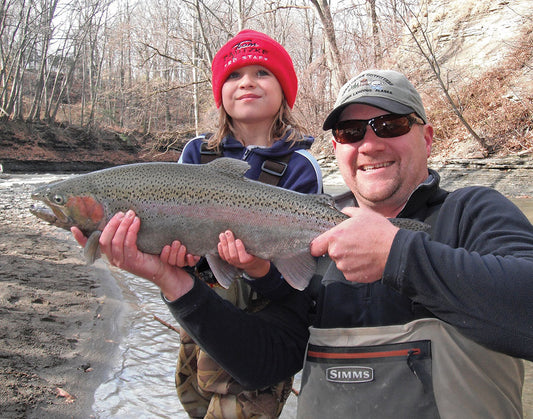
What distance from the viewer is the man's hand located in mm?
1714

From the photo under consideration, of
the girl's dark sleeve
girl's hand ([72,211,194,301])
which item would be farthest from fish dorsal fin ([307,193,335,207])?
girl's hand ([72,211,194,301])

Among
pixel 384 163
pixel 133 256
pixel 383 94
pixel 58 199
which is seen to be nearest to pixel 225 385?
pixel 133 256

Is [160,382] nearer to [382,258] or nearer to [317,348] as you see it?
[317,348]

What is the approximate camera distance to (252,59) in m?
3.38

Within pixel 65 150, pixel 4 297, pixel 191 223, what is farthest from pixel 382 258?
pixel 65 150

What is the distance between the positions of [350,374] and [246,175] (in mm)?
1655

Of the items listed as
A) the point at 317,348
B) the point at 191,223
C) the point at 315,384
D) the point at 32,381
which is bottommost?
the point at 32,381

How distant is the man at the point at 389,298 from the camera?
164 cm

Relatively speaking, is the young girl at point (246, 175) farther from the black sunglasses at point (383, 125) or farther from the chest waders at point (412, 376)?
the chest waders at point (412, 376)

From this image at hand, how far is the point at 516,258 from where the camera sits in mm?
1632

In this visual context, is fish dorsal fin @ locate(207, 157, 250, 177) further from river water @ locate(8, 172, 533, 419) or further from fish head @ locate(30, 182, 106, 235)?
river water @ locate(8, 172, 533, 419)

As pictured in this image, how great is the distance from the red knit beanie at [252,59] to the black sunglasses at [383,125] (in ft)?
3.63

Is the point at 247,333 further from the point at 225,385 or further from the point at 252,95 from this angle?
the point at 252,95

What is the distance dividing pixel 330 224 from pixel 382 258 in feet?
2.28
